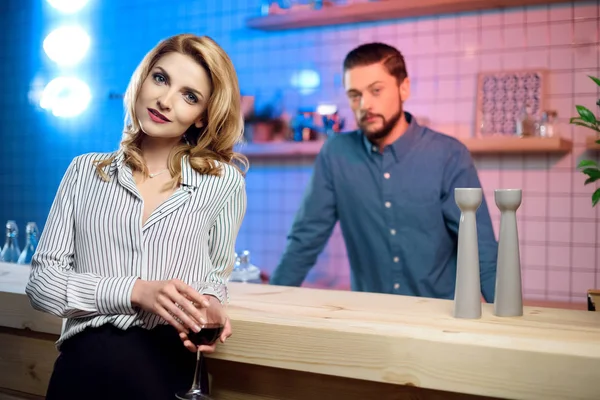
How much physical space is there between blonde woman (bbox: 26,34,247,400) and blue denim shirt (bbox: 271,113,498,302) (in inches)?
47.4

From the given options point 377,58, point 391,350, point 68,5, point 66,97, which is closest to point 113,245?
point 391,350

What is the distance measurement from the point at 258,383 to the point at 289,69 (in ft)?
9.09

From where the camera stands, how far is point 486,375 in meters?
1.24

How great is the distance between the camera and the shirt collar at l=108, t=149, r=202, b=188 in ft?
4.91

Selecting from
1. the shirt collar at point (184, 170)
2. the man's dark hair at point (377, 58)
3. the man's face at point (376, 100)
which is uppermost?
the man's dark hair at point (377, 58)

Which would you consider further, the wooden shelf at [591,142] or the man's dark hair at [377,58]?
the wooden shelf at [591,142]

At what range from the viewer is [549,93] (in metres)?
3.38

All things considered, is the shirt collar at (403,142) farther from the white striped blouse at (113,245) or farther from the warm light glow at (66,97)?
the warm light glow at (66,97)

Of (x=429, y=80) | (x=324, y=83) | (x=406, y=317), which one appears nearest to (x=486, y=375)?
(x=406, y=317)

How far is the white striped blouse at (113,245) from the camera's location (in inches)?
54.4

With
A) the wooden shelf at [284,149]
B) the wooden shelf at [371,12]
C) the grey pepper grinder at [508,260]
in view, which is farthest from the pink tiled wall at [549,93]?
the grey pepper grinder at [508,260]

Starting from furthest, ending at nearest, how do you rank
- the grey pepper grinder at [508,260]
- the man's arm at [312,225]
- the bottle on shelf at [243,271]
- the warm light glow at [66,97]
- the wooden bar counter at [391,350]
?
the warm light glow at [66,97], the man's arm at [312,225], the bottle on shelf at [243,271], the grey pepper grinder at [508,260], the wooden bar counter at [391,350]

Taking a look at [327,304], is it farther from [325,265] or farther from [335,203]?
[325,265]

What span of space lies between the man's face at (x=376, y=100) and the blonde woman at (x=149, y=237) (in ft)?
3.84
